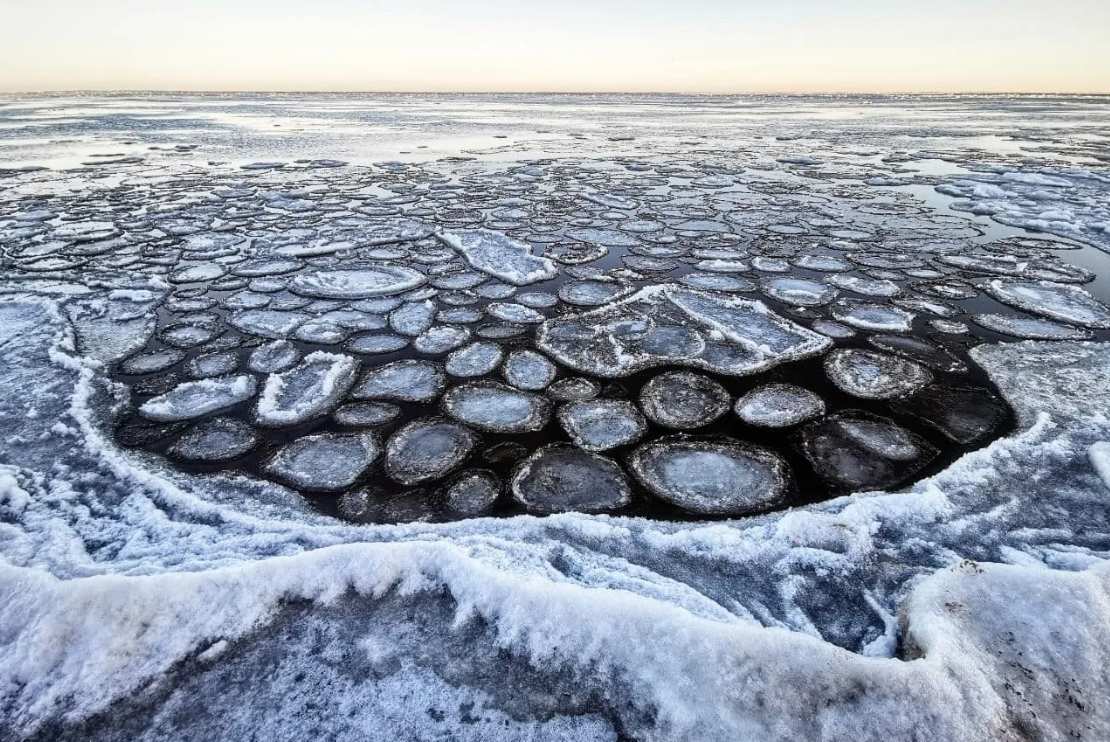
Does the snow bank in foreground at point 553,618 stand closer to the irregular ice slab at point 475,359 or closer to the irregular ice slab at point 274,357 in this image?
the irregular ice slab at point 274,357

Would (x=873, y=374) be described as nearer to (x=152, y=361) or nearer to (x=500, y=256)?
(x=500, y=256)

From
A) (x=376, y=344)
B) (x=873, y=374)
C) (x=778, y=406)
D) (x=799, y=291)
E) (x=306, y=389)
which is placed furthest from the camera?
(x=799, y=291)

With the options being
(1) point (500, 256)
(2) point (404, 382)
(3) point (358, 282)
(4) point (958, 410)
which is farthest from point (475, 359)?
(4) point (958, 410)

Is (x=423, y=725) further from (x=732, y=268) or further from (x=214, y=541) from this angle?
(x=732, y=268)

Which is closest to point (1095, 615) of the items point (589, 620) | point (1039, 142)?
point (589, 620)

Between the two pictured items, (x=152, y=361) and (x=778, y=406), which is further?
(x=152, y=361)

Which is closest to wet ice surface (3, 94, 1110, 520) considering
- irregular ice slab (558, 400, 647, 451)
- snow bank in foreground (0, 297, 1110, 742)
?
irregular ice slab (558, 400, 647, 451)

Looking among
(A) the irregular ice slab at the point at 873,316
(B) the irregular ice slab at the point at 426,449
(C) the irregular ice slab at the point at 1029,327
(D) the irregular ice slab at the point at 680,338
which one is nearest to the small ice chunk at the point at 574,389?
(D) the irregular ice slab at the point at 680,338
